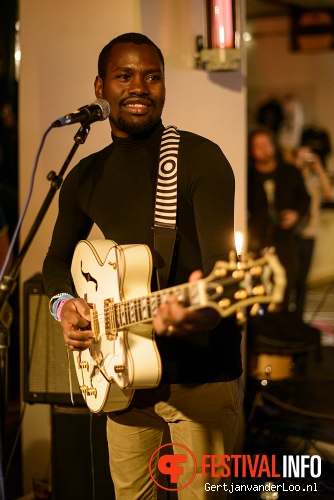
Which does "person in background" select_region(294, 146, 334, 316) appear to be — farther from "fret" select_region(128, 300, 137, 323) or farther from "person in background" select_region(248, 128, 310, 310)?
"fret" select_region(128, 300, 137, 323)

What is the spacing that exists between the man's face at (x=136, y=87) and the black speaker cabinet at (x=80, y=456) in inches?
56.7

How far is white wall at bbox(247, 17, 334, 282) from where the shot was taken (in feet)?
34.4

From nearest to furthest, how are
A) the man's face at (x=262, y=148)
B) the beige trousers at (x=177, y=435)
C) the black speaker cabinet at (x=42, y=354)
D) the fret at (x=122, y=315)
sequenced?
the fret at (x=122, y=315)
the beige trousers at (x=177, y=435)
the black speaker cabinet at (x=42, y=354)
the man's face at (x=262, y=148)

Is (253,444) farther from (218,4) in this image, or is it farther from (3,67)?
(3,67)

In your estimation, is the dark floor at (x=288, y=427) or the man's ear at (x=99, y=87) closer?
the man's ear at (x=99, y=87)

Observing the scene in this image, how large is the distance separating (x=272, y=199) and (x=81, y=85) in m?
3.16

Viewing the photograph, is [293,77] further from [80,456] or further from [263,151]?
[80,456]

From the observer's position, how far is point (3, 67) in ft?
15.7

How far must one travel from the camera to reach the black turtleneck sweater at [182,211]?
81.4 inches

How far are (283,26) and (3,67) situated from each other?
6688mm

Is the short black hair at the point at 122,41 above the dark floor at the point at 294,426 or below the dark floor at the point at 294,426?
above

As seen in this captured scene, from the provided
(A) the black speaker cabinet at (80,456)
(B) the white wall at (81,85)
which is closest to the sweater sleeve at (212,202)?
(B) the white wall at (81,85)

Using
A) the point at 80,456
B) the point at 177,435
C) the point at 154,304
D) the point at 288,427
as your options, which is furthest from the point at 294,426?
the point at 154,304

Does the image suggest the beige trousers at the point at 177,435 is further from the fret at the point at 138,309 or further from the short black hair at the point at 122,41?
the short black hair at the point at 122,41
